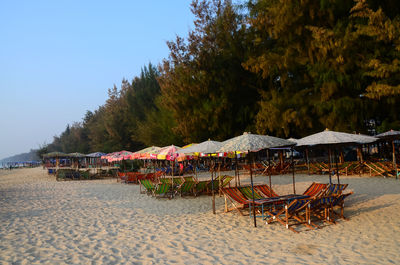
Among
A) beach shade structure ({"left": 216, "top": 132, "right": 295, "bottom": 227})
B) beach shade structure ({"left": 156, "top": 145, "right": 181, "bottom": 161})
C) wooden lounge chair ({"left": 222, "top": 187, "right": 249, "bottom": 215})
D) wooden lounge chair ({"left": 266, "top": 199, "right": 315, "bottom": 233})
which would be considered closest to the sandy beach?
wooden lounge chair ({"left": 266, "top": 199, "right": 315, "bottom": 233})

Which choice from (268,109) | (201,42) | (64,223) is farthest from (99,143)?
(64,223)

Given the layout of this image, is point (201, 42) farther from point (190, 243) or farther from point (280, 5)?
point (190, 243)

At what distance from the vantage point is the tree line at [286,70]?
17.0 m

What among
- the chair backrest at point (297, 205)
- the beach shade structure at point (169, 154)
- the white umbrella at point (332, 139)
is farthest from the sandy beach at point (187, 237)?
the beach shade structure at point (169, 154)

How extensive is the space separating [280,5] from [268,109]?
670 cm

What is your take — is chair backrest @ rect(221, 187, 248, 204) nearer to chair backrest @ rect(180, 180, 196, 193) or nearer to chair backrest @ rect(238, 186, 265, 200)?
chair backrest @ rect(238, 186, 265, 200)

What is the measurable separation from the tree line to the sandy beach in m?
9.53

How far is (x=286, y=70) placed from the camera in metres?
21.7

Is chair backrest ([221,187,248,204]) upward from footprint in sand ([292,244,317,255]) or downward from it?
upward

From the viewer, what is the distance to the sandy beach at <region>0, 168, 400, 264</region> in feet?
16.9

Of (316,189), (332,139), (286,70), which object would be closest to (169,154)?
(316,189)

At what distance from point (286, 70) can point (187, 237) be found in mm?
17774

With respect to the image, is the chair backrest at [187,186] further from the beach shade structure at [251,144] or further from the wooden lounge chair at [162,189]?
the beach shade structure at [251,144]

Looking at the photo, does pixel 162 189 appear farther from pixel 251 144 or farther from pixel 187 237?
pixel 187 237
